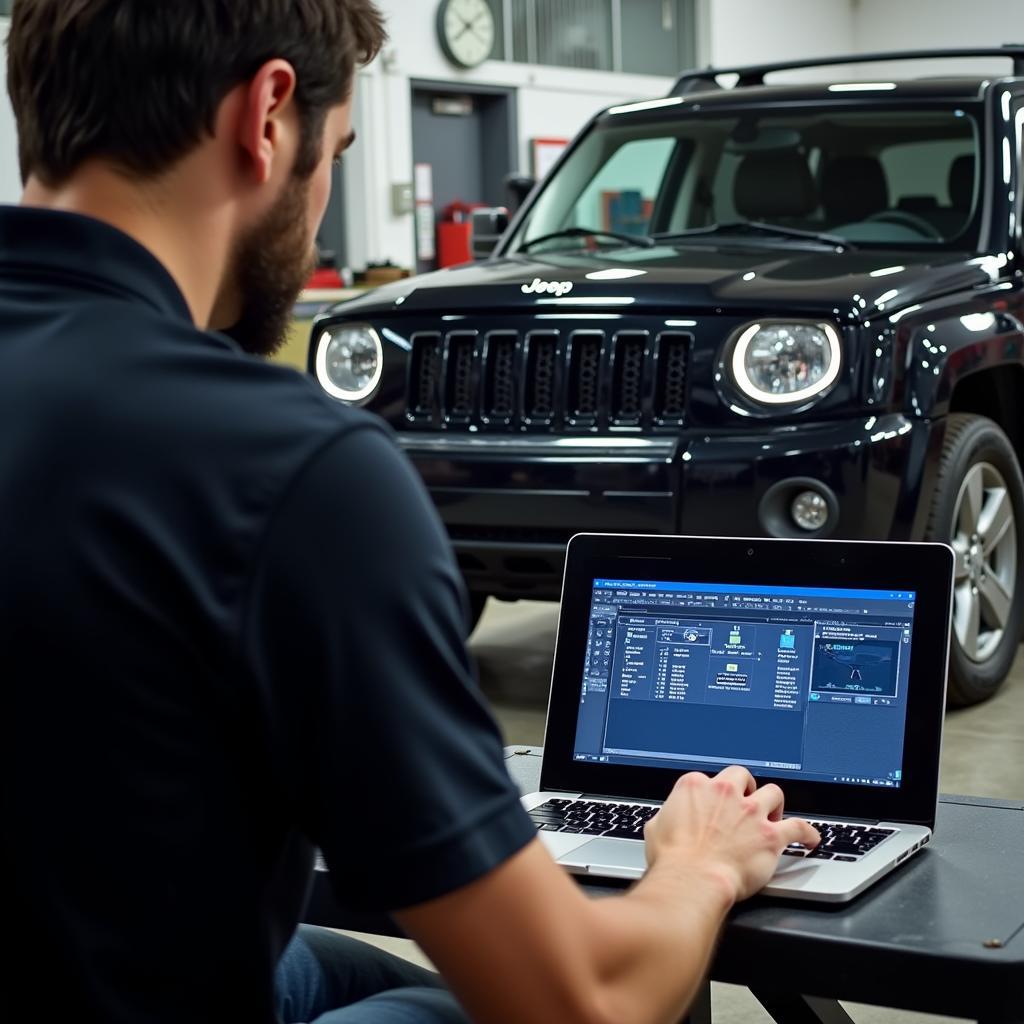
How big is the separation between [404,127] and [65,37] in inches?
458

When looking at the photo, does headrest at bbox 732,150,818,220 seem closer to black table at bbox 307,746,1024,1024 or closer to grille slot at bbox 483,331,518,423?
grille slot at bbox 483,331,518,423

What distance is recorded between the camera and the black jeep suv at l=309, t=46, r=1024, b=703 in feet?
12.3

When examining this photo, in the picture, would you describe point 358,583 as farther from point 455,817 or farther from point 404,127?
point 404,127

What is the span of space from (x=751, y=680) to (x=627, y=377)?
235 centimetres

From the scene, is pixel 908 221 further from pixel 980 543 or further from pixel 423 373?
pixel 423 373

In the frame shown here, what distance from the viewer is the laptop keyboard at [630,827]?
1.46 meters

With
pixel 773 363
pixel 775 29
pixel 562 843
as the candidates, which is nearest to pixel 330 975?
pixel 562 843

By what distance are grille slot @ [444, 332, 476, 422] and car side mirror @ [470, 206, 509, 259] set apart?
1037 millimetres

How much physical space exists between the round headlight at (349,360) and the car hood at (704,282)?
2.4 inches

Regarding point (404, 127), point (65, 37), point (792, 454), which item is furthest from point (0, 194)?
point (65, 37)

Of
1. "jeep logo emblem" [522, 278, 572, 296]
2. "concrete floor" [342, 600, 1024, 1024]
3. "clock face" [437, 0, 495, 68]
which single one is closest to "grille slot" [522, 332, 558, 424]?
"jeep logo emblem" [522, 278, 572, 296]

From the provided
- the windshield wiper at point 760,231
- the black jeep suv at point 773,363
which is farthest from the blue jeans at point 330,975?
the windshield wiper at point 760,231

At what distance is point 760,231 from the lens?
15.3ft

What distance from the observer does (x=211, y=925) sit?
3.18ft
